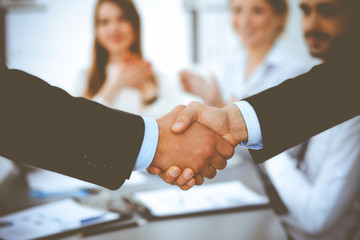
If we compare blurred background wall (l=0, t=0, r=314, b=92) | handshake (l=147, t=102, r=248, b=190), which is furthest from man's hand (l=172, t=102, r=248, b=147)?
blurred background wall (l=0, t=0, r=314, b=92)

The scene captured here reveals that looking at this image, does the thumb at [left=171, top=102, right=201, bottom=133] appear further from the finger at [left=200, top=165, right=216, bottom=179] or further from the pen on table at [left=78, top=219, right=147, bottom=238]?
the pen on table at [left=78, top=219, right=147, bottom=238]

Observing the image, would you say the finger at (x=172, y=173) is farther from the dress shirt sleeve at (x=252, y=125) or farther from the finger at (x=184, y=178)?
the dress shirt sleeve at (x=252, y=125)

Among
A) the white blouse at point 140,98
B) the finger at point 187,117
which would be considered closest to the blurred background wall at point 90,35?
the white blouse at point 140,98

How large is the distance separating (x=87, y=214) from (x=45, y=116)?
11.5 inches

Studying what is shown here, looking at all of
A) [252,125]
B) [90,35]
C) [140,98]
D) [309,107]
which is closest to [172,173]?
[252,125]

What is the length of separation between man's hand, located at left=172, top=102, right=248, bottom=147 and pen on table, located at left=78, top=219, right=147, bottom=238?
0.97ft

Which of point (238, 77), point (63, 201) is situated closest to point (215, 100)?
point (238, 77)

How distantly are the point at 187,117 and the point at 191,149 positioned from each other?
0.10 meters

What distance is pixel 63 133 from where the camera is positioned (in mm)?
835

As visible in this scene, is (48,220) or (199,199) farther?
(199,199)

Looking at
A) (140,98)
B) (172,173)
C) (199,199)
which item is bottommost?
(140,98)

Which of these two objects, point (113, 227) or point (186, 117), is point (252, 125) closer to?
point (186, 117)

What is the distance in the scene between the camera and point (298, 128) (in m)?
0.94

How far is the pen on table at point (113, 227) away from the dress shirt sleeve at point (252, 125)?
0.40 meters
